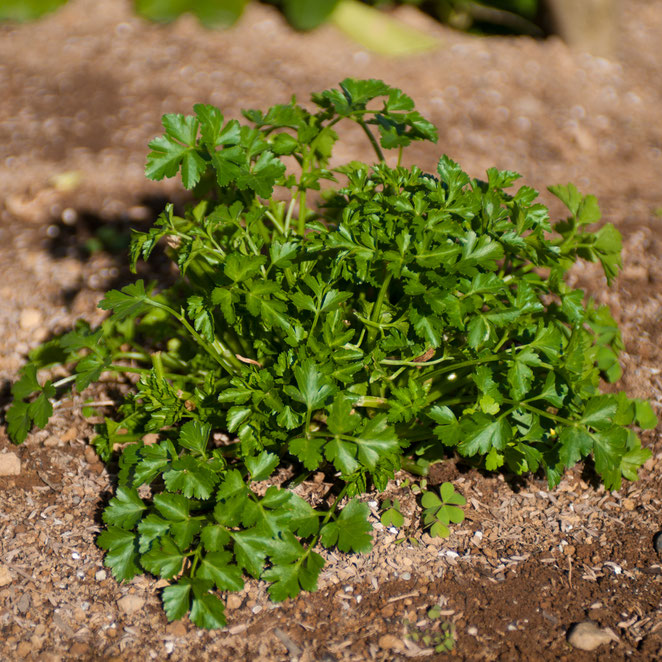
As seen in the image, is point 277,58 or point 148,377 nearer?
point 148,377

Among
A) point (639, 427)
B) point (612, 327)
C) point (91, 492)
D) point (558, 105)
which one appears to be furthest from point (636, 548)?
point (558, 105)

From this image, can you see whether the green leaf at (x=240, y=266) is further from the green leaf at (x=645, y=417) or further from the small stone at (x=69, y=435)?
the green leaf at (x=645, y=417)

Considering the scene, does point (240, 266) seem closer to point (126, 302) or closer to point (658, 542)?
point (126, 302)

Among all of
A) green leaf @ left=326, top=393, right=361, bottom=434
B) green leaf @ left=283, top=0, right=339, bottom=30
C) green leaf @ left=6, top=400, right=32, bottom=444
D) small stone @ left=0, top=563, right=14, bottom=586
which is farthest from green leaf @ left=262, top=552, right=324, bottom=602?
green leaf @ left=283, top=0, right=339, bottom=30

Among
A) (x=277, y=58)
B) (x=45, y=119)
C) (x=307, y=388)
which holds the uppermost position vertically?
(x=307, y=388)

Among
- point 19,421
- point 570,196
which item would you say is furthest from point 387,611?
point 570,196

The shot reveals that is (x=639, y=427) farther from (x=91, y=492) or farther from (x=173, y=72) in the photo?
(x=173, y=72)

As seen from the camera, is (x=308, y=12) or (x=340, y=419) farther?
(x=308, y=12)
